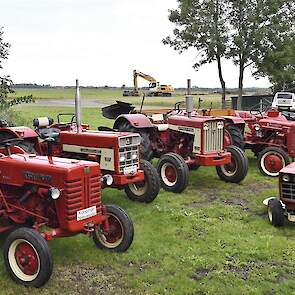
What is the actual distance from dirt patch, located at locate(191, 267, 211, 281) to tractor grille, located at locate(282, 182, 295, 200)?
1.71 m

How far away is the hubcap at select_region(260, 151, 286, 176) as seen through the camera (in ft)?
30.0

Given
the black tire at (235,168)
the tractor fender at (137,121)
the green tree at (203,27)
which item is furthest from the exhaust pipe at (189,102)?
the green tree at (203,27)

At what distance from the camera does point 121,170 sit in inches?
258

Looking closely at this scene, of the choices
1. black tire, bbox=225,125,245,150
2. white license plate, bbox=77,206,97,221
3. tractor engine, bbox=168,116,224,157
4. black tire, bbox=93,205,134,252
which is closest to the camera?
white license plate, bbox=77,206,97,221

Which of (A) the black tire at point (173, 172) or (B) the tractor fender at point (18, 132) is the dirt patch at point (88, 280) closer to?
(B) the tractor fender at point (18, 132)

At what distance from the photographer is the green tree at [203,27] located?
27.9m

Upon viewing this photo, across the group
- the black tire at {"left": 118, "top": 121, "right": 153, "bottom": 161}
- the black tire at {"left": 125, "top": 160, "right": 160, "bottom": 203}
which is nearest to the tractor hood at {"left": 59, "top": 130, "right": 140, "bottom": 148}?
the black tire at {"left": 125, "top": 160, "right": 160, "bottom": 203}

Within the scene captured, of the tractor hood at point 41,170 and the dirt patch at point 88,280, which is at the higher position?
the tractor hood at point 41,170

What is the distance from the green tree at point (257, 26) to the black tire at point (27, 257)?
81.3ft

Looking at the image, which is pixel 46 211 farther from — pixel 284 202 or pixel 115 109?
pixel 115 109

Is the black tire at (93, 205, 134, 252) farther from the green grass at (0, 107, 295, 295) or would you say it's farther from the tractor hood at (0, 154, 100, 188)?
the tractor hood at (0, 154, 100, 188)

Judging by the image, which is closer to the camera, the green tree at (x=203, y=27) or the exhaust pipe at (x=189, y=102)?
the exhaust pipe at (x=189, y=102)

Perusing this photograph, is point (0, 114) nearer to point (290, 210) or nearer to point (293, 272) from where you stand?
point (290, 210)

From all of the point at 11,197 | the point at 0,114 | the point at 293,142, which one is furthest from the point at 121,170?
the point at 0,114
